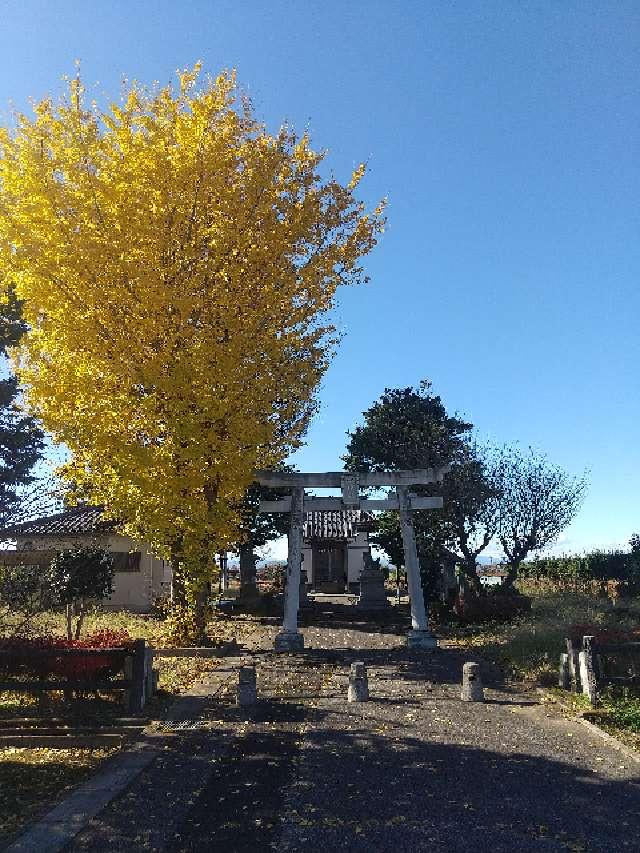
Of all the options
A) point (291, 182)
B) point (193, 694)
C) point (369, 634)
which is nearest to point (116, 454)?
point (193, 694)

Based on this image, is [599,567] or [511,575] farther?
[599,567]

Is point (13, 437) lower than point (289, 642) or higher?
higher

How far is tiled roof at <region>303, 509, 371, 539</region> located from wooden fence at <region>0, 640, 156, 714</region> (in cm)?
2811

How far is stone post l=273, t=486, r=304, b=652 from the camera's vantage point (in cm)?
1628

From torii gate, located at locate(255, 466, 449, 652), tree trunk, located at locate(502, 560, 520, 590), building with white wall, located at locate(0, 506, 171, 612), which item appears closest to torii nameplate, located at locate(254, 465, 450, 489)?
torii gate, located at locate(255, 466, 449, 652)

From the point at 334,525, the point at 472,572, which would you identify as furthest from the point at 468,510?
the point at 334,525

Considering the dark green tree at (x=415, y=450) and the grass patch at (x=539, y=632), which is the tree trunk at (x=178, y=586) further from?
the dark green tree at (x=415, y=450)

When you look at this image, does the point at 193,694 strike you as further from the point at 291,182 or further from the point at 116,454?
the point at 291,182

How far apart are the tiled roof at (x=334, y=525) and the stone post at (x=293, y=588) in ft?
62.5

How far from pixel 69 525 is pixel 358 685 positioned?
20982 millimetres

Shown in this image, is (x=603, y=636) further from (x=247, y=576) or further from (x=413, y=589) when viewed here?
(x=247, y=576)

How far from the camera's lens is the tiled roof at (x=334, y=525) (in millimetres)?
38844

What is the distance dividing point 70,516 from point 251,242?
70.3 ft

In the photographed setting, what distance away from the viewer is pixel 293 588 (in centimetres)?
1755
